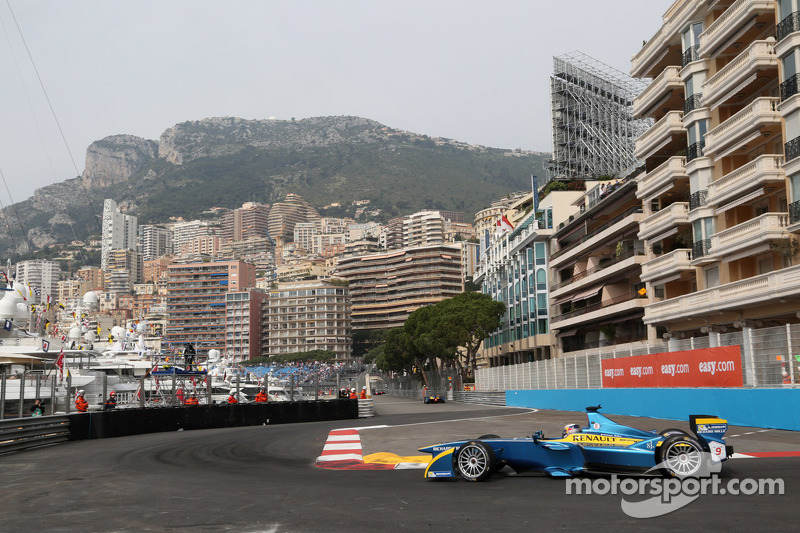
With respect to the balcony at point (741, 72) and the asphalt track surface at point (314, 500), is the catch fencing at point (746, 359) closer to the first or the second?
the asphalt track surface at point (314, 500)

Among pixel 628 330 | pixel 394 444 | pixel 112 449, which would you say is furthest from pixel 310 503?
pixel 628 330

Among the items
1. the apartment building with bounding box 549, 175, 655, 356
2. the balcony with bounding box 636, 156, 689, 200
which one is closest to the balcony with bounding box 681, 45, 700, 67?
the balcony with bounding box 636, 156, 689, 200

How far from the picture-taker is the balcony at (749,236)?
32906 mm

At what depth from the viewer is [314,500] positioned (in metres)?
10.2

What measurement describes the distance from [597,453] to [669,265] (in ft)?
109

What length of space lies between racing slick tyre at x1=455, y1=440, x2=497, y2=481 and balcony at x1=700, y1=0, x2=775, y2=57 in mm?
29883

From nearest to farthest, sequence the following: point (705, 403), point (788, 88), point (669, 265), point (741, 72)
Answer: point (705, 403)
point (788, 88)
point (741, 72)
point (669, 265)

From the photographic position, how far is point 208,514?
9.19 m

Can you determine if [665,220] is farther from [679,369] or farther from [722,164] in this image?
[679,369]

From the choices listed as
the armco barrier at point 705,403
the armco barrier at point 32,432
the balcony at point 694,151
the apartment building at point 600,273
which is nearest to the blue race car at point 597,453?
the armco barrier at point 705,403

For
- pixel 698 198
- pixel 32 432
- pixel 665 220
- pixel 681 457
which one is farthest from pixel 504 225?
pixel 681 457

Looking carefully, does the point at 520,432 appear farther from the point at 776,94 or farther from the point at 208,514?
the point at 776,94

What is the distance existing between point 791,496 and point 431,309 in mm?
88513

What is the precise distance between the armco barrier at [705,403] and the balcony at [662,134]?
15574mm
